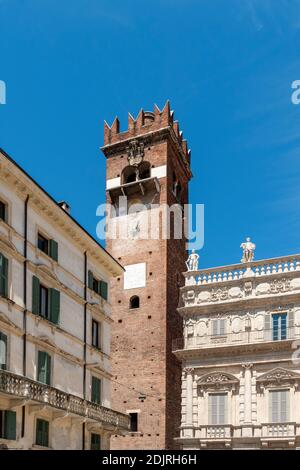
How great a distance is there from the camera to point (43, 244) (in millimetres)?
28156

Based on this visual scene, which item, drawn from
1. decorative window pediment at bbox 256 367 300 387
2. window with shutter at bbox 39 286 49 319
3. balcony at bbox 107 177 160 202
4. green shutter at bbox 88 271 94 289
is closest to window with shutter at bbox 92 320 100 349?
green shutter at bbox 88 271 94 289

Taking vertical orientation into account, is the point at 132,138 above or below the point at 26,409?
above

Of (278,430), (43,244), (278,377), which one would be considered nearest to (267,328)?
(278,377)

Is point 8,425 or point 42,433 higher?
point 8,425

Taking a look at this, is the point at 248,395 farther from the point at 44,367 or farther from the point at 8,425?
the point at 8,425

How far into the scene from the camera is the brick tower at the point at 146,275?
41.5 m

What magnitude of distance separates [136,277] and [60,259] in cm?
1659

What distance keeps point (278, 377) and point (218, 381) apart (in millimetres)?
3439

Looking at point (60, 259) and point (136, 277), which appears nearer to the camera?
point (60, 259)

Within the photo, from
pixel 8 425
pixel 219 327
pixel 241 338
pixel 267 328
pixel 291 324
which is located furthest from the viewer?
pixel 219 327

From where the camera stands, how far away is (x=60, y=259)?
2908 cm
